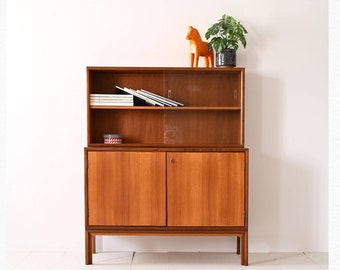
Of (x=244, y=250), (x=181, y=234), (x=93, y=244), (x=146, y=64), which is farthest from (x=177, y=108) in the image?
(x=93, y=244)

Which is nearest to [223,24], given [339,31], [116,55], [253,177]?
[116,55]

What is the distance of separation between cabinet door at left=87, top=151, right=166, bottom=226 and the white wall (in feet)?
1.33

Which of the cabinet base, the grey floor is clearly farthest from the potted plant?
the grey floor

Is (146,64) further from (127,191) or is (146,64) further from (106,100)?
(127,191)

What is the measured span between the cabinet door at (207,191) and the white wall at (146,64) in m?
0.41

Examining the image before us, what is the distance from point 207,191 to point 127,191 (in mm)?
532

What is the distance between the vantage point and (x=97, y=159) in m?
3.02

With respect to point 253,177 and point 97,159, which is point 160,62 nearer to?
point 97,159

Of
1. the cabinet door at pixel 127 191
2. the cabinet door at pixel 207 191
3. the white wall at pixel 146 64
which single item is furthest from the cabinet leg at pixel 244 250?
the cabinet door at pixel 127 191

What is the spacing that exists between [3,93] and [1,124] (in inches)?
2.7

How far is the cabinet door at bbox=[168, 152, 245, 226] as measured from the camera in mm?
3008

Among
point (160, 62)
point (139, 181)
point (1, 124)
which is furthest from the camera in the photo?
point (160, 62)

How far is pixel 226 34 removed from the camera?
10.5ft

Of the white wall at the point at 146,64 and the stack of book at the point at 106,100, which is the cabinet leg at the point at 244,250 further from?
the stack of book at the point at 106,100
